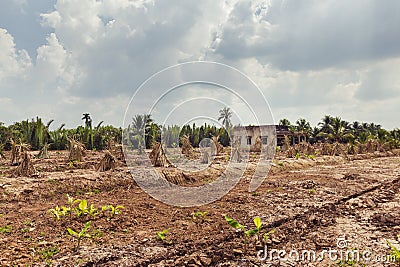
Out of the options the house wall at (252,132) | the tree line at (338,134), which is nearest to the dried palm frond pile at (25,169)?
the house wall at (252,132)

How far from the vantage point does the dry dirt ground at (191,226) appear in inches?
165

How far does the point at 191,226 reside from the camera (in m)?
5.24

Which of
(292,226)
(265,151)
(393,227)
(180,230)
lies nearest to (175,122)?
(180,230)

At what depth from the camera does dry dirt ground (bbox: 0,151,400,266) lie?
4.20 meters

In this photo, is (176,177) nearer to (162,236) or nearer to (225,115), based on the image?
(225,115)

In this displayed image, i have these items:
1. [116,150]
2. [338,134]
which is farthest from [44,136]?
[338,134]

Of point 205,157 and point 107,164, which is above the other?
point 205,157

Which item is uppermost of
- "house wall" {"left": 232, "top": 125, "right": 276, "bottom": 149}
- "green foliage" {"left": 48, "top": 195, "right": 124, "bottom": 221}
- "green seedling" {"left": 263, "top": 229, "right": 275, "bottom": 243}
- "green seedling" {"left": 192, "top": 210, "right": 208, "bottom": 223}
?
"house wall" {"left": 232, "top": 125, "right": 276, "bottom": 149}

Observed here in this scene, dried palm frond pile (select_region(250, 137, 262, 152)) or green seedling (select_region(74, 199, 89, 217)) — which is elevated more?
dried palm frond pile (select_region(250, 137, 262, 152))

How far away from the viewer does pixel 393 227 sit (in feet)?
Result: 18.1

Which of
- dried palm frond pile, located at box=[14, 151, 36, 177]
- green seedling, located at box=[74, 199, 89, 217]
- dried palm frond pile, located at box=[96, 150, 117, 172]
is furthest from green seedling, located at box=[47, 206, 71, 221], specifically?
dried palm frond pile, located at box=[96, 150, 117, 172]

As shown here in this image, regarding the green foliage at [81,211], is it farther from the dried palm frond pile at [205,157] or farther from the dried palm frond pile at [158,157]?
the dried palm frond pile at [205,157]

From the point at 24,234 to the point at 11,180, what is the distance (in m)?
3.82

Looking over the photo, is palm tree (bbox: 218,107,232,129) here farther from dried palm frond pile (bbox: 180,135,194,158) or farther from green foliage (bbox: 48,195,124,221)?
dried palm frond pile (bbox: 180,135,194,158)
